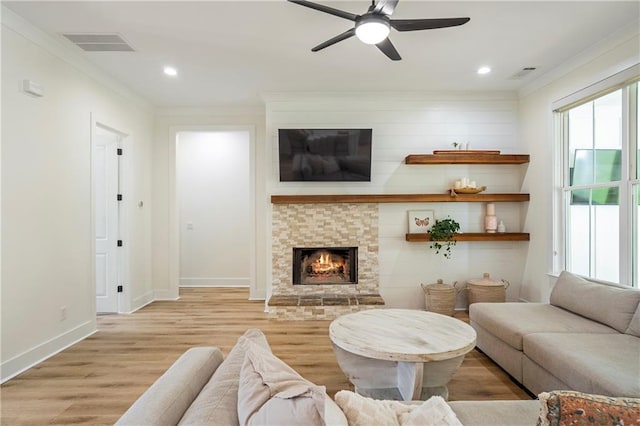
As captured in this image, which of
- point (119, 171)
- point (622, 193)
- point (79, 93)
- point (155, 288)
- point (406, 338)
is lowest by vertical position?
point (155, 288)

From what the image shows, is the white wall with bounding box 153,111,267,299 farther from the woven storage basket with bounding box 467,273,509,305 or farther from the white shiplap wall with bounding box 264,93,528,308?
the woven storage basket with bounding box 467,273,509,305

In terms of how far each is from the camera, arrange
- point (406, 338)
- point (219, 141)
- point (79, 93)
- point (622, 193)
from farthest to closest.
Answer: point (219, 141) < point (79, 93) < point (622, 193) < point (406, 338)

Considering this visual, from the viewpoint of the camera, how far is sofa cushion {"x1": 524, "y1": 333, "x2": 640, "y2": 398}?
1.74 metres

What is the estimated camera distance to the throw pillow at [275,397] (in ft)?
2.75

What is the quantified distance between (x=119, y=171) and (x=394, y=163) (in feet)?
11.8

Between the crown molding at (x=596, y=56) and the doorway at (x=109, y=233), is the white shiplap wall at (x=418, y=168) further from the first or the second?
the doorway at (x=109, y=233)

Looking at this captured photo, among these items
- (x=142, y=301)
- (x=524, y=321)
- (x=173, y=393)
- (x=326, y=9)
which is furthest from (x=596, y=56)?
(x=142, y=301)

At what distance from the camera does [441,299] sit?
4.07 meters

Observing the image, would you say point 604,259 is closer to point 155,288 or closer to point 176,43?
point 176,43

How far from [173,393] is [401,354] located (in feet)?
4.40

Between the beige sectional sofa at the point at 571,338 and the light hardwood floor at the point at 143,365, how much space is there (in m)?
0.24

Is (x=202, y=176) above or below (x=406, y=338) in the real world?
above

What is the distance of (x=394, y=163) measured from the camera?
4.45 metres

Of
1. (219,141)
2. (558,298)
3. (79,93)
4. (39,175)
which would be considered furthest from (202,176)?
(558,298)
